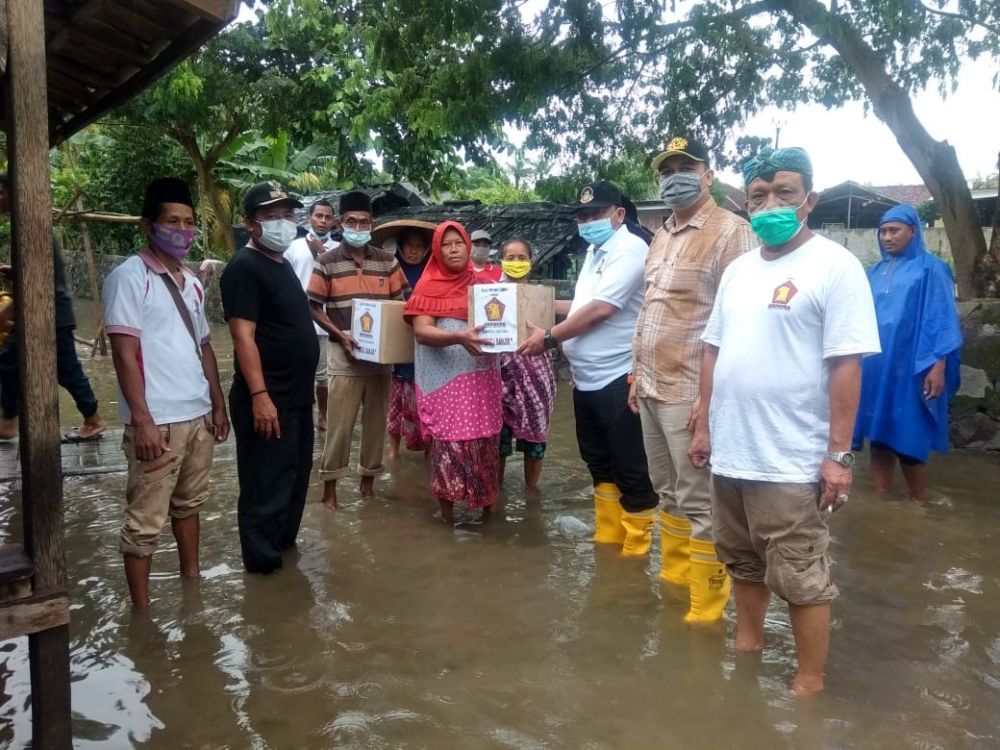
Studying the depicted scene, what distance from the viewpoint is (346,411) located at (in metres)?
5.10

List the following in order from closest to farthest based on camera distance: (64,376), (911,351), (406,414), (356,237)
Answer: (356,237), (911,351), (64,376), (406,414)

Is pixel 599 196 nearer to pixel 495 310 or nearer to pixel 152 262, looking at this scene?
pixel 495 310

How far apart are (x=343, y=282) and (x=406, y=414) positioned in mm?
1281

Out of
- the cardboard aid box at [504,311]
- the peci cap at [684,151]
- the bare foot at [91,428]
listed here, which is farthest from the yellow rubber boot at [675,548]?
the bare foot at [91,428]

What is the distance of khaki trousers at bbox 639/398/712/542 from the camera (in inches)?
136

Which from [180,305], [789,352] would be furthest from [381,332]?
[789,352]

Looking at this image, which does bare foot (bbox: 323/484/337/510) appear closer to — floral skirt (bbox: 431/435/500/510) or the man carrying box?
the man carrying box

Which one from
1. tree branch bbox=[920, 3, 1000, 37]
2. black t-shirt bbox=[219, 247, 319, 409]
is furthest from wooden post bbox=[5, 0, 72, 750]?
tree branch bbox=[920, 3, 1000, 37]

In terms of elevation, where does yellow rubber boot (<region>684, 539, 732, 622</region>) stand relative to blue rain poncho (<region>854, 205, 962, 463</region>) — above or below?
below

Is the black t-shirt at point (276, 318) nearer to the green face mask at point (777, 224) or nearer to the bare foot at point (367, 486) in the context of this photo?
the bare foot at point (367, 486)

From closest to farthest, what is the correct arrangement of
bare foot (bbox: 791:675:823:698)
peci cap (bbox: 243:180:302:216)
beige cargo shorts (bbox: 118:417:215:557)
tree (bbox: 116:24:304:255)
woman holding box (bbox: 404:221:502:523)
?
bare foot (bbox: 791:675:823:698) → beige cargo shorts (bbox: 118:417:215:557) → peci cap (bbox: 243:180:302:216) → woman holding box (bbox: 404:221:502:523) → tree (bbox: 116:24:304:255)

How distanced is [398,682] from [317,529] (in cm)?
190

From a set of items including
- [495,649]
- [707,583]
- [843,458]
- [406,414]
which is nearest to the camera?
[843,458]

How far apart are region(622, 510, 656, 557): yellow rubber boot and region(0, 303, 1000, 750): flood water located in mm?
103
